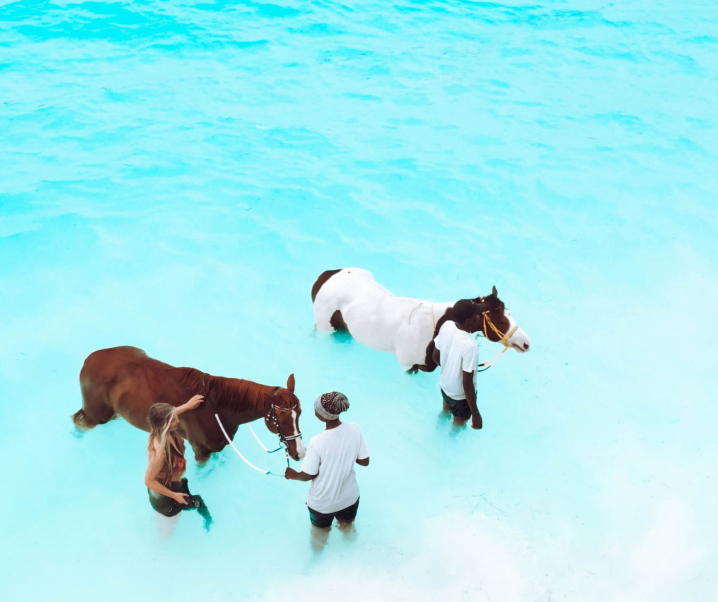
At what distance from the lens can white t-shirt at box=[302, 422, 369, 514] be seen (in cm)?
327

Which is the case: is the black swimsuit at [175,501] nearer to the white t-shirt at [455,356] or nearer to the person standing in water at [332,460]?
the person standing in water at [332,460]

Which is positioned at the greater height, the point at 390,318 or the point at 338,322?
the point at 390,318

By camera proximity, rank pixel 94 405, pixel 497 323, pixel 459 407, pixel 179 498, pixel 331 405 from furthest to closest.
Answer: pixel 459 407 → pixel 497 323 → pixel 94 405 → pixel 179 498 → pixel 331 405

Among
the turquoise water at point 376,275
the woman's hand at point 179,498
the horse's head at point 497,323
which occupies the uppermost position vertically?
the horse's head at point 497,323

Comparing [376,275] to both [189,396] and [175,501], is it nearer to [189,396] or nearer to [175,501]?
[189,396]

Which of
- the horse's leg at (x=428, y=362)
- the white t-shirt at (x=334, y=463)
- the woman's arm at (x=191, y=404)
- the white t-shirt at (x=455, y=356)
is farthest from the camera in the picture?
the horse's leg at (x=428, y=362)

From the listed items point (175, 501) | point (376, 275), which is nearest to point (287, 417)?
point (175, 501)

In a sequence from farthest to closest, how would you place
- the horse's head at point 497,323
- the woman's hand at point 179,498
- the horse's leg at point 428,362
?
the horse's leg at point 428,362
the horse's head at point 497,323
the woman's hand at point 179,498

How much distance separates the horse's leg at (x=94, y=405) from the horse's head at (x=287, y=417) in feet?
4.77

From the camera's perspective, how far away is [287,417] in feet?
11.7

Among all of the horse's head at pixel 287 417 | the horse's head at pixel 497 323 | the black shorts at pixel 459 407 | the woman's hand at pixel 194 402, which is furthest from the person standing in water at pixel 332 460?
the horse's head at pixel 497 323

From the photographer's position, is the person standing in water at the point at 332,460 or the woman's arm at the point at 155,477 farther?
the woman's arm at the point at 155,477

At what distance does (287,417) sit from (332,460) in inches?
17.9

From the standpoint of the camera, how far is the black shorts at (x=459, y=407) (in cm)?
453
